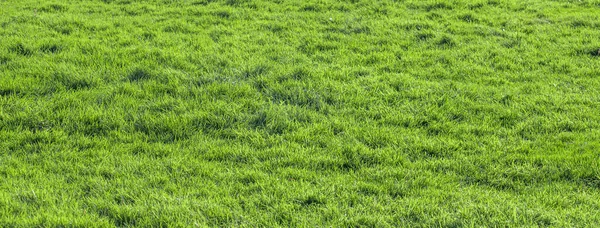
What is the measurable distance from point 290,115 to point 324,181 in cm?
114

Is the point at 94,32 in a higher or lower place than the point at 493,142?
higher

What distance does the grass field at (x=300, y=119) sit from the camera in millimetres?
4094

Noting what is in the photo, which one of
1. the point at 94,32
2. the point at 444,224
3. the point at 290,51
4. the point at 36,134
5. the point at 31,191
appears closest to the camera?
the point at 444,224

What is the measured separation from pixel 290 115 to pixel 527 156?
205cm

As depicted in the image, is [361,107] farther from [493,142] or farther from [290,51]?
[290,51]

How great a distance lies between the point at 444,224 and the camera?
153 inches

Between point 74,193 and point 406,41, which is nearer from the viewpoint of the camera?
point 74,193

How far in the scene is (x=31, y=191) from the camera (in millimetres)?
4199

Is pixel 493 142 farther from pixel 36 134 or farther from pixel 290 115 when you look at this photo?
pixel 36 134

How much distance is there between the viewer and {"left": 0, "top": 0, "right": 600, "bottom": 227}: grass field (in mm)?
4094

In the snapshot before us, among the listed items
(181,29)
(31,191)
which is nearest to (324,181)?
(31,191)

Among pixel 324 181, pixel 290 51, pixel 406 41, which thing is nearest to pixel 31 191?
pixel 324 181

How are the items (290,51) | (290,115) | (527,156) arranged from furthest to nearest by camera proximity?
(290,51)
(290,115)
(527,156)

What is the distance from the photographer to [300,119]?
534 centimetres
